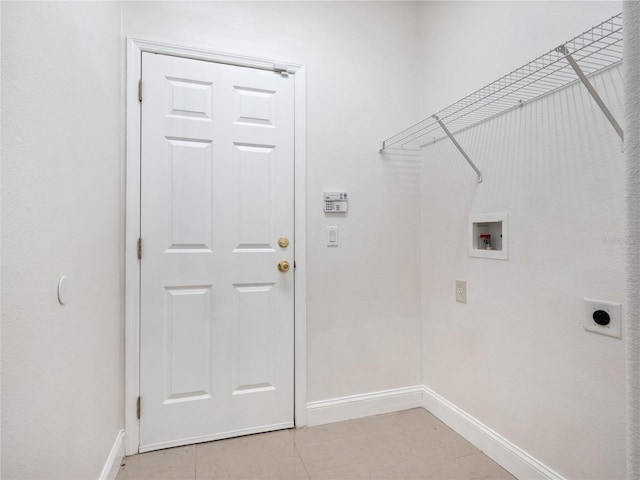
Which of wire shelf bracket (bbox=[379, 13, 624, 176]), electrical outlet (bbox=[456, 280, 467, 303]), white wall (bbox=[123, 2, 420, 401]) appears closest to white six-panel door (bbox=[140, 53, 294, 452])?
white wall (bbox=[123, 2, 420, 401])

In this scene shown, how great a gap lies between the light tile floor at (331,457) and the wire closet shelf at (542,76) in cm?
162

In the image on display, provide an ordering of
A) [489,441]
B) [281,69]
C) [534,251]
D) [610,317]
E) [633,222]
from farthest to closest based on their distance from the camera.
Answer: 1. [281,69]
2. [489,441]
3. [534,251]
4. [610,317]
5. [633,222]

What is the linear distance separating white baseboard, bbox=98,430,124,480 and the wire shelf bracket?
6.78ft

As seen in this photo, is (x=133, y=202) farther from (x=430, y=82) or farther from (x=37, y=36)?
(x=430, y=82)

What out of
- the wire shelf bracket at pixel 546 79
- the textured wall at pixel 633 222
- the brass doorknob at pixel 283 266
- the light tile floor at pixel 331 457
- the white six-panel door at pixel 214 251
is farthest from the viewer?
the brass doorknob at pixel 283 266

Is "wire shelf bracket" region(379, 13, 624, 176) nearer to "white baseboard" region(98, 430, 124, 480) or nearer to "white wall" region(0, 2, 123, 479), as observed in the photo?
"white wall" region(0, 2, 123, 479)

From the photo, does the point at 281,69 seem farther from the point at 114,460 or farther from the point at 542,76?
the point at 114,460

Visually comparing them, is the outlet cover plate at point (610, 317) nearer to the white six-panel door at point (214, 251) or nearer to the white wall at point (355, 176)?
the white wall at point (355, 176)

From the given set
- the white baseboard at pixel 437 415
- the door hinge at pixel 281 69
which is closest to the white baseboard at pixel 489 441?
the white baseboard at pixel 437 415

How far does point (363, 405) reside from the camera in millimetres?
2041

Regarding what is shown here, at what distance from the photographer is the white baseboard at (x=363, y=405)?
1.95 metres

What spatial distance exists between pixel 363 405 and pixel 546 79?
189 cm

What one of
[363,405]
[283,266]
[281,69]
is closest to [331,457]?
[363,405]

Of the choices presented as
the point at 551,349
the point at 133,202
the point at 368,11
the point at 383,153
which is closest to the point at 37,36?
the point at 133,202
